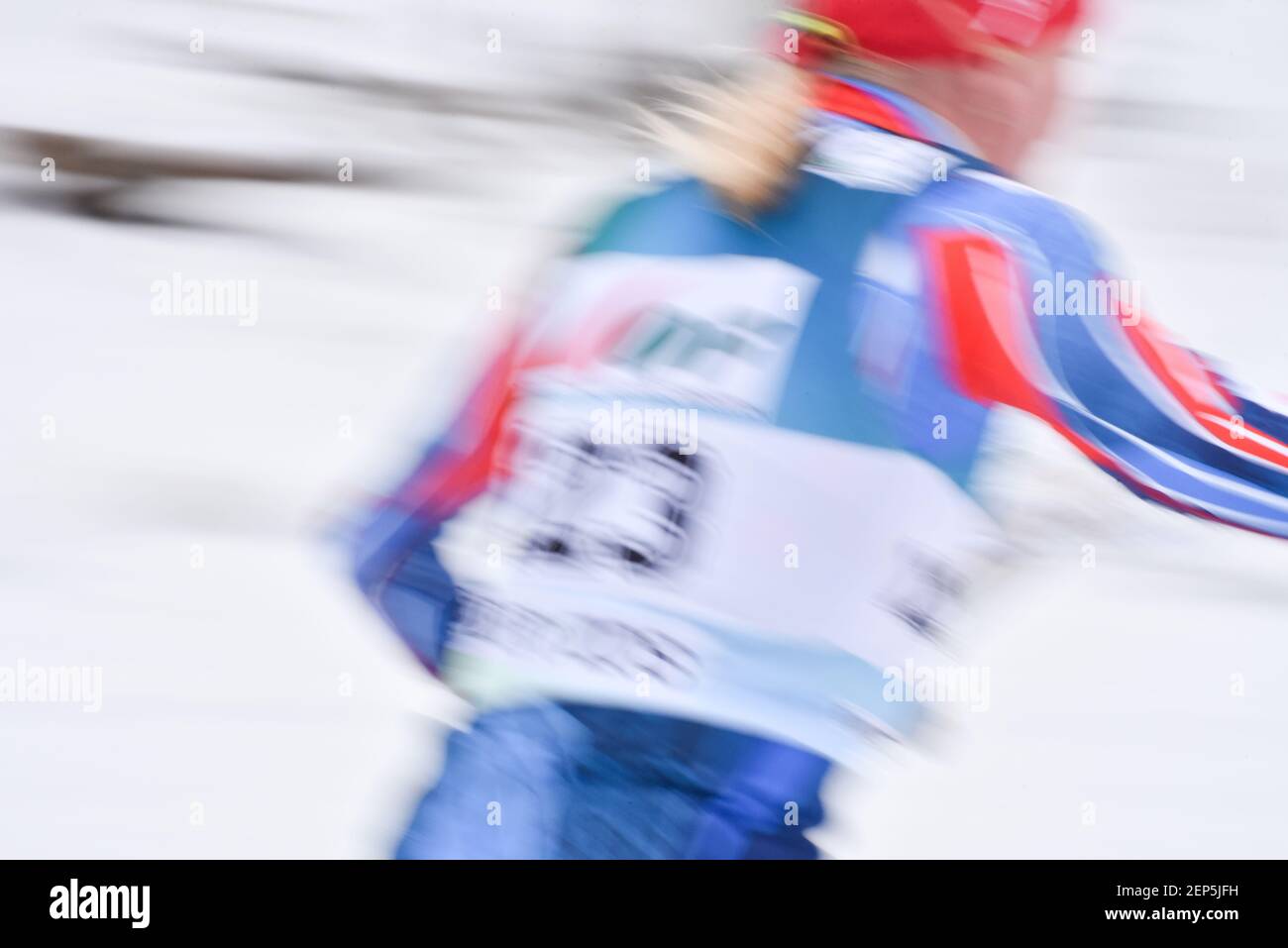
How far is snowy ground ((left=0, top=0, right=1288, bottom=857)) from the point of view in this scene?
1751mm

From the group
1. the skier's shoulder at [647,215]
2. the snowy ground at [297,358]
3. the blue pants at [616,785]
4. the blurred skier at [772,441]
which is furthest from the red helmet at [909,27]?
the blue pants at [616,785]

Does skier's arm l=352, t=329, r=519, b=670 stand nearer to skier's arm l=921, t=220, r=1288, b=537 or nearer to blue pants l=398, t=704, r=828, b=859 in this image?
blue pants l=398, t=704, r=828, b=859

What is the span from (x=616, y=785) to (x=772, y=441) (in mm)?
469

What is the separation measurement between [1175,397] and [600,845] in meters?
0.91

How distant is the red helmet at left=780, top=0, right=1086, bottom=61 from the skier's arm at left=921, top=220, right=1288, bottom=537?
0.94 ft

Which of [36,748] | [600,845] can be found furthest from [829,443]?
[36,748]

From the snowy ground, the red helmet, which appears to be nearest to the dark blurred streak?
the snowy ground

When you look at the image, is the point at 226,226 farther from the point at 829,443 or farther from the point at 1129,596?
the point at 1129,596

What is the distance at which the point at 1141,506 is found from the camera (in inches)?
65.6

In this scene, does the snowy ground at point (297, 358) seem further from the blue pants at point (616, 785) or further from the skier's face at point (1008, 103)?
the blue pants at point (616, 785)

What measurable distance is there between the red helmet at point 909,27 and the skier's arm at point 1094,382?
0.29 meters

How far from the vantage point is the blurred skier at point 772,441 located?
149 centimetres

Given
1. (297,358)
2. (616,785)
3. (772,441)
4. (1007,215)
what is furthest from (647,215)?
(616,785)

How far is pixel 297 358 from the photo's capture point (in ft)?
5.79
